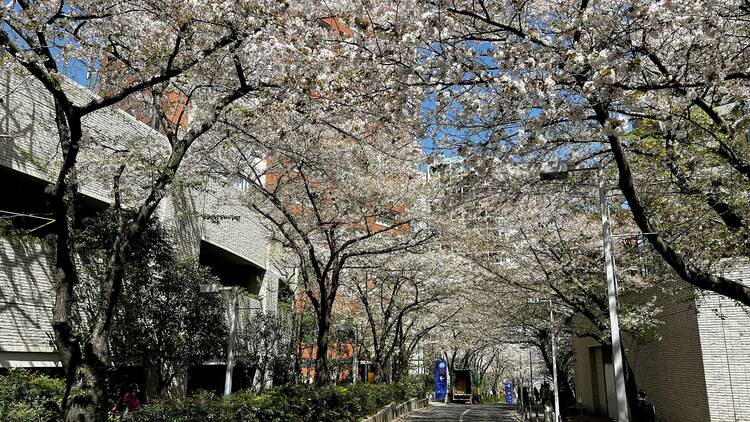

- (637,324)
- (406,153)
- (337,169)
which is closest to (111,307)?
(337,169)

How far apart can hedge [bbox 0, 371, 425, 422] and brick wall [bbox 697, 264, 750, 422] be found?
9705mm

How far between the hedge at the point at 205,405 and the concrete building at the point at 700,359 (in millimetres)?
8517

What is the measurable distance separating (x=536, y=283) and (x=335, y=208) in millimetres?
7175

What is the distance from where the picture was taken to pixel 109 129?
15.0m

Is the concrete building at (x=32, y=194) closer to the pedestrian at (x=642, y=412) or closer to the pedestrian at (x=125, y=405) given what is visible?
the pedestrian at (x=125, y=405)

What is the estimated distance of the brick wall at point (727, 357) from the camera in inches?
594

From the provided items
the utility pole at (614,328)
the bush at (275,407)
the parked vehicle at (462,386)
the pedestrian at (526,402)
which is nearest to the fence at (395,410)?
the bush at (275,407)

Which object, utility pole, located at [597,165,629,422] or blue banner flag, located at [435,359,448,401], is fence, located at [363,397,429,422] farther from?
blue banner flag, located at [435,359,448,401]

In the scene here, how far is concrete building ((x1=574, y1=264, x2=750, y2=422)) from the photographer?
1518 centimetres

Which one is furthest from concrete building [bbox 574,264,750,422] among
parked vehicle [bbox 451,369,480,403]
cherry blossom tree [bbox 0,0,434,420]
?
parked vehicle [bbox 451,369,480,403]

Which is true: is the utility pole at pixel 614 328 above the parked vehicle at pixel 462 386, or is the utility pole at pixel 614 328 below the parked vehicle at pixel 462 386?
above

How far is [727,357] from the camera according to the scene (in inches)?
609

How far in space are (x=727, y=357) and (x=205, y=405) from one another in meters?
13.7

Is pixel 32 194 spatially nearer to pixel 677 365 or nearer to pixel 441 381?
pixel 677 365
